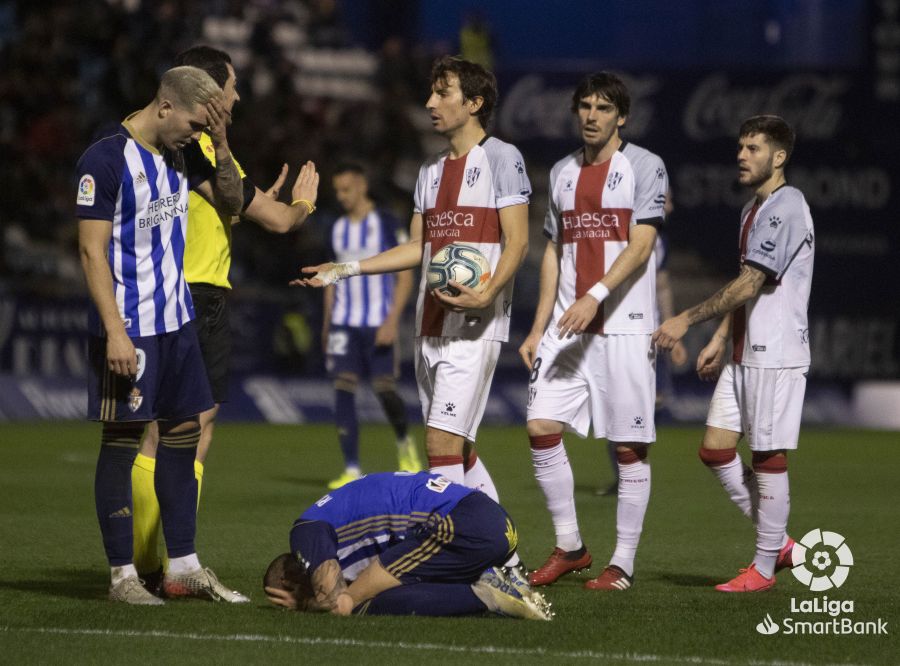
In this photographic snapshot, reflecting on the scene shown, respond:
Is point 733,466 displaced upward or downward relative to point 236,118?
downward

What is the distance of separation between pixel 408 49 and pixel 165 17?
3.88 metres

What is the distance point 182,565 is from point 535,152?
1267cm

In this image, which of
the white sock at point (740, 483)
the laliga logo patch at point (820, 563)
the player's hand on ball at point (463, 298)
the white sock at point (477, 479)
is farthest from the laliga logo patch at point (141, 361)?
the laliga logo patch at point (820, 563)

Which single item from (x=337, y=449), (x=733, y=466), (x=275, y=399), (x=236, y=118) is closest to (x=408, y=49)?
(x=236, y=118)

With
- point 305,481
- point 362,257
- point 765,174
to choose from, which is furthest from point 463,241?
point 362,257

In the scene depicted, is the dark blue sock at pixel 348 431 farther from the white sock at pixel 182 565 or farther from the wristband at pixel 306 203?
the white sock at pixel 182 565

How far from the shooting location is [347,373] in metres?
11.0

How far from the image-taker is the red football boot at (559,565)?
6426 mm

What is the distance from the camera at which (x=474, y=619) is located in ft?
18.0

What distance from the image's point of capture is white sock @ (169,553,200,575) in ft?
19.0

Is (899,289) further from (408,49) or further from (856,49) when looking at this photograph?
(408,49)

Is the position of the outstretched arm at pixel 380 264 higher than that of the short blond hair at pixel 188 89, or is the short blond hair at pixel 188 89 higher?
the short blond hair at pixel 188 89

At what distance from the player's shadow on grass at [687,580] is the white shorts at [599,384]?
0.64 metres

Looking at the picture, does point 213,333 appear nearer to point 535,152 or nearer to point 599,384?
point 599,384
